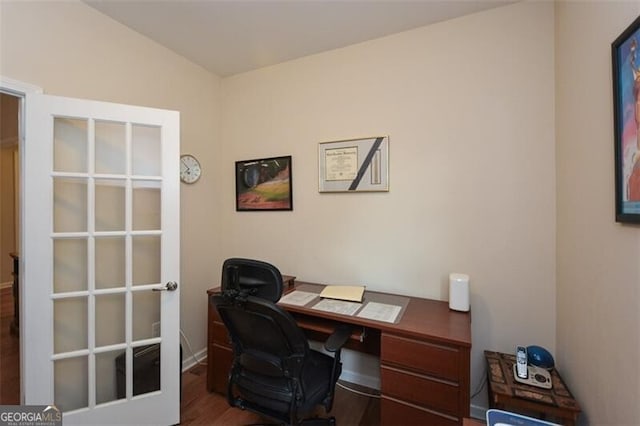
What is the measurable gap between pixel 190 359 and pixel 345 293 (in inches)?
63.7

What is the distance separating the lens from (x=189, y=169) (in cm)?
237

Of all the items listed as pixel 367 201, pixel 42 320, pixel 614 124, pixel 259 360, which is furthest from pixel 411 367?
pixel 42 320

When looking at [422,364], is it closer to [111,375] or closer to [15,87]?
[111,375]

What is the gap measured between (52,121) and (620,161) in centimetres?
261

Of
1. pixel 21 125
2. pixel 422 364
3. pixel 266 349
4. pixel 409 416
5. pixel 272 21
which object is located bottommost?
pixel 409 416

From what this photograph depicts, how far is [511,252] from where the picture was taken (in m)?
1.69

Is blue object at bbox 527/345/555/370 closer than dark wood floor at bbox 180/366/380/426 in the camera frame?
Yes

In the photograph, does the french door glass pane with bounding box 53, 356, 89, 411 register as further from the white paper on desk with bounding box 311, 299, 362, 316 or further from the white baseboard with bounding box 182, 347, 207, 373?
the white paper on desk with bounding box 311, 299, 362, 316

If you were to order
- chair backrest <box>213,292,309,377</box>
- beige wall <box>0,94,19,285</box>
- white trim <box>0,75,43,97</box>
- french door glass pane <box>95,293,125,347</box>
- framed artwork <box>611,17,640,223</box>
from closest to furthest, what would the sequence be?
framed artwork <box>611,17,640,223</box> → chair backrest <box>213,292,309,377</box> → white trim <box>0,75,43,97</box> → french door glass pane <box>95,293,125,347</box> → beige wall <box>0,94,19,285</box>

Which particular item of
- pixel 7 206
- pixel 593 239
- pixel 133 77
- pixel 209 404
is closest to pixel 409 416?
pixel 593 239

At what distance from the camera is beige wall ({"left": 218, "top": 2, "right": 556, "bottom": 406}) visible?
163 centimetres

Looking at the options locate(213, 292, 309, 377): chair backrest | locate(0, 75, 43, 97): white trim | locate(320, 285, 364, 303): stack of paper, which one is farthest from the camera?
locate(320, 285, 364, 303): stack of paper

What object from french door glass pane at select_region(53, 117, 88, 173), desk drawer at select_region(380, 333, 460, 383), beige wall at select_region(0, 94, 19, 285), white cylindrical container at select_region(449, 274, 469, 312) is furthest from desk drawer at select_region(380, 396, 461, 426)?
beige wall at select_region(0, 94, 19, 285)

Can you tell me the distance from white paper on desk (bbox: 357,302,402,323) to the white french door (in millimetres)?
1223
